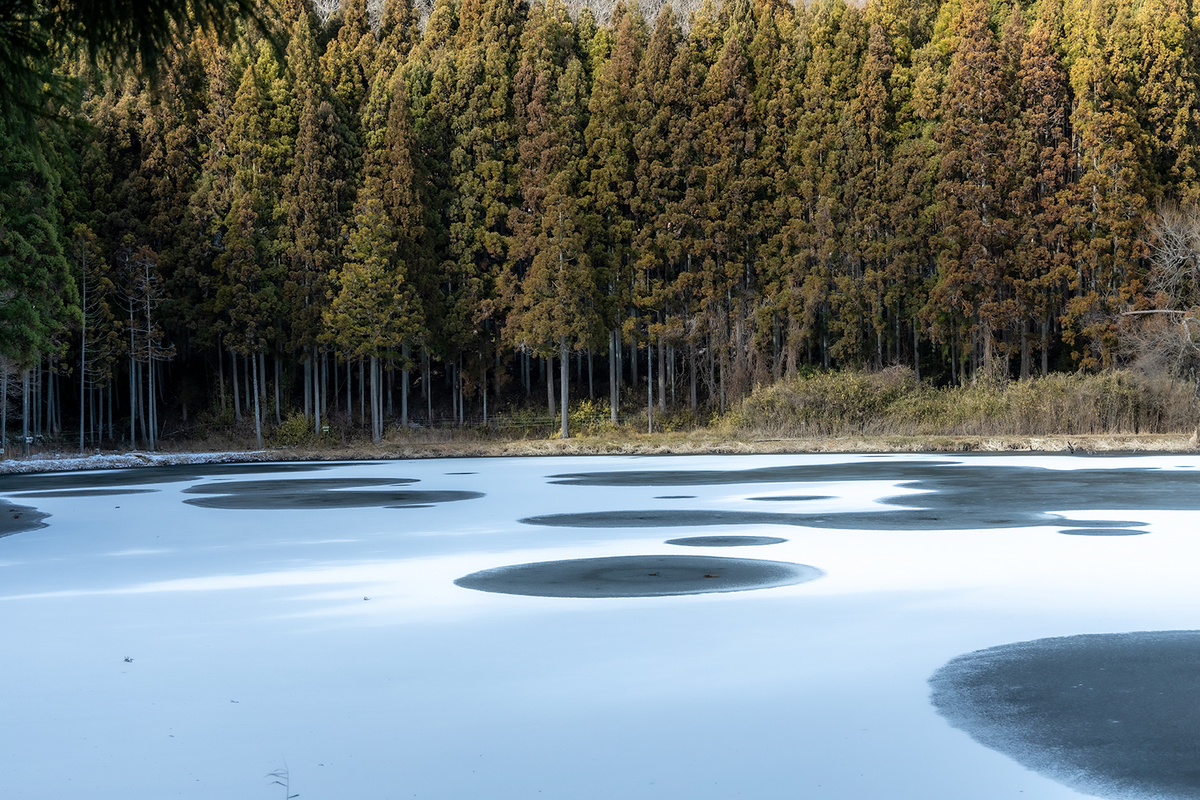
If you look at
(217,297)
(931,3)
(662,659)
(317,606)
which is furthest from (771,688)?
(931,3)

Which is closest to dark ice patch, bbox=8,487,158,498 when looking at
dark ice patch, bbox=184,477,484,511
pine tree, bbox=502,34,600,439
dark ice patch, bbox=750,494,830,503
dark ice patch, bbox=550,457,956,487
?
dark ice patch, bbox=184,477,484,511

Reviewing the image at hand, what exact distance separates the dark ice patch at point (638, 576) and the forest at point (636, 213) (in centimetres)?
2654

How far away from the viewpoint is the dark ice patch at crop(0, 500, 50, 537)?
13922 millimetres

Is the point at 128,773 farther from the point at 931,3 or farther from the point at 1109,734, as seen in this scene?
the point at 931,3

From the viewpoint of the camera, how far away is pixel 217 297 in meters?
38.8

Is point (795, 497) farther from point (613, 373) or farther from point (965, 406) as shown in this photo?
point (613, 373)

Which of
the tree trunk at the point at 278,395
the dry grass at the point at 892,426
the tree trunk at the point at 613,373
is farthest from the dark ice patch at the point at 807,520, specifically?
the tree trunk at the point at 278,395

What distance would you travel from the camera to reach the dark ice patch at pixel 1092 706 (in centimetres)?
466

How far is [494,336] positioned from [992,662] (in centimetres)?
3656

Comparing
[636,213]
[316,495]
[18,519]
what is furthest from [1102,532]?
[636,213]

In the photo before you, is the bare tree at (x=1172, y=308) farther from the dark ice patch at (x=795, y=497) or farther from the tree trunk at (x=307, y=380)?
the tree trunk at (x=307, y=380)

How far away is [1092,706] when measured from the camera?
220 inches

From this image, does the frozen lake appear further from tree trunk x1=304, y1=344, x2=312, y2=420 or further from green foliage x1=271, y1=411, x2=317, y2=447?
tree trunk x1=304, y1=344, x2=312, y2=420

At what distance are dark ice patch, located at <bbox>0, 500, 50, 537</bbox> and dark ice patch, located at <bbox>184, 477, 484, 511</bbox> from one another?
7.03 ft
